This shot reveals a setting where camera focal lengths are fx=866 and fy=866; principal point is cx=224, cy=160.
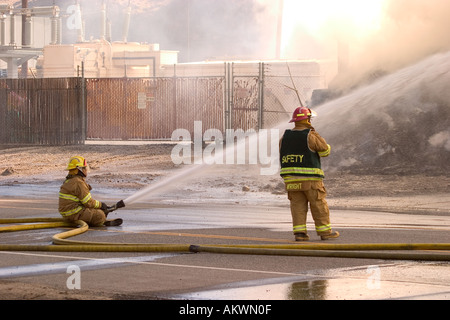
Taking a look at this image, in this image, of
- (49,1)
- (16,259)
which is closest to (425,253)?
(16,259)

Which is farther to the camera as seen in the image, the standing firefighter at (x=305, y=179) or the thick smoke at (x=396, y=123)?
the thick smoke at (x=396, y=123)

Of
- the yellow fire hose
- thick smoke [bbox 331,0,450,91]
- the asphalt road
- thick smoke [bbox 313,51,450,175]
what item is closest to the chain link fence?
thick smoke [bbox 331,0,450,91]

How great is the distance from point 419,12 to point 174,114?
10670 mm

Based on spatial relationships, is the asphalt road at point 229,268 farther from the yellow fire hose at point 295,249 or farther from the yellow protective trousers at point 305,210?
the yellow protective trousers at point 305,210

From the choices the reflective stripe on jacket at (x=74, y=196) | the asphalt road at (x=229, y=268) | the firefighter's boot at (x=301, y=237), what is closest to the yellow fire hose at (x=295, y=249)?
the asphalt road at (x=229, y=268)

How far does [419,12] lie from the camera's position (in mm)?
20422

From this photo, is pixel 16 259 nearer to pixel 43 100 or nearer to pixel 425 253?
pixel 425 253

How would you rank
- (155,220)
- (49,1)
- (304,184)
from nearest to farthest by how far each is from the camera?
(304,184), (155,220), (49,1)

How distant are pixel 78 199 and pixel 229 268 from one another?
3.91 metres

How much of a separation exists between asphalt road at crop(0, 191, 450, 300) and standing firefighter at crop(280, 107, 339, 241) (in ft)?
0.86

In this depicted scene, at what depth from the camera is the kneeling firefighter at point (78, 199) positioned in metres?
11.6

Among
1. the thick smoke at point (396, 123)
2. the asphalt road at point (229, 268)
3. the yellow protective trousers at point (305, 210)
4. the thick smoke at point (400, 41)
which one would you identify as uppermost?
the thick smoke at point (400, 41)

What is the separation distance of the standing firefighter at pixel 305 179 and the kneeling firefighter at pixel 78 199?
9.00ft

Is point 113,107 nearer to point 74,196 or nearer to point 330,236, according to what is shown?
point 74,196
